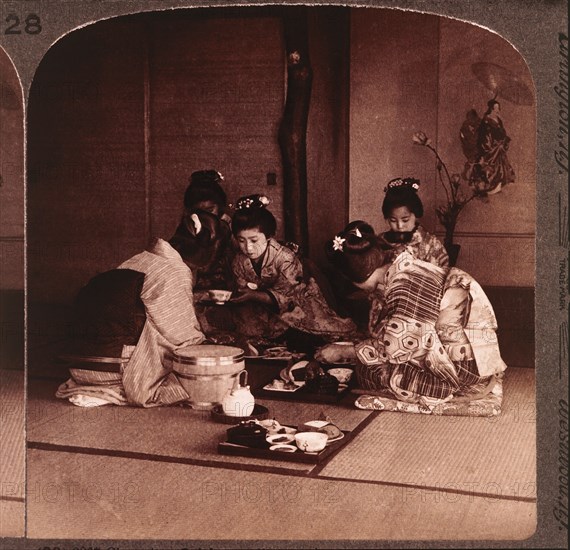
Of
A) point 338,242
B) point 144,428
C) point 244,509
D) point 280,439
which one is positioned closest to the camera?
point 244,509

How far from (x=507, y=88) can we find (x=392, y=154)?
1.94ft

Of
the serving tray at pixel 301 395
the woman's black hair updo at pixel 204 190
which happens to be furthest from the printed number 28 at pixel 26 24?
the serving tray at pixel 301 395

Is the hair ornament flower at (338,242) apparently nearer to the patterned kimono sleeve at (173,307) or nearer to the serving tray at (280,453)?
the patterned kimono sleeve at (173,307)

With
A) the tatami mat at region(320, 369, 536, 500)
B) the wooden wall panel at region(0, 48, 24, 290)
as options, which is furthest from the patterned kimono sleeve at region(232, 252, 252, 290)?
the wooden wall panel at region(0, 48, 24, 290)

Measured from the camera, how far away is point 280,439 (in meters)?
4.89

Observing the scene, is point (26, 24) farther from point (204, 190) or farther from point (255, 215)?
point (255, 215)

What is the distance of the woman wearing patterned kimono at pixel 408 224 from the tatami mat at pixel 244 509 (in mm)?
1129

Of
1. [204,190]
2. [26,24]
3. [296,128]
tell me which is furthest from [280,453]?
[26,24]

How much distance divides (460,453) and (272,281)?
4.02 ft

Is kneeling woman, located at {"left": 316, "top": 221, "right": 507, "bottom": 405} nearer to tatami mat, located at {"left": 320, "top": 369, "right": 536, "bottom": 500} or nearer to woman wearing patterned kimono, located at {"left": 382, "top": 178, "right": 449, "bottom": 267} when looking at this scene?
woman wearing patterned kimono, located at {"left": 382, "top": 178, "right": 449, "bottom": 267}

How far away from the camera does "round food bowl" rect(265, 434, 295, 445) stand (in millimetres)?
4875

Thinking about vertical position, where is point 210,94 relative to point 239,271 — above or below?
above

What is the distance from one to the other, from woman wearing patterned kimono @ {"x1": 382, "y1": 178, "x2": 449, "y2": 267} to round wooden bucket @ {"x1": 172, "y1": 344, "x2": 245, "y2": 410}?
91 centimetres

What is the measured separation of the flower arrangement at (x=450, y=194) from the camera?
491 cm
